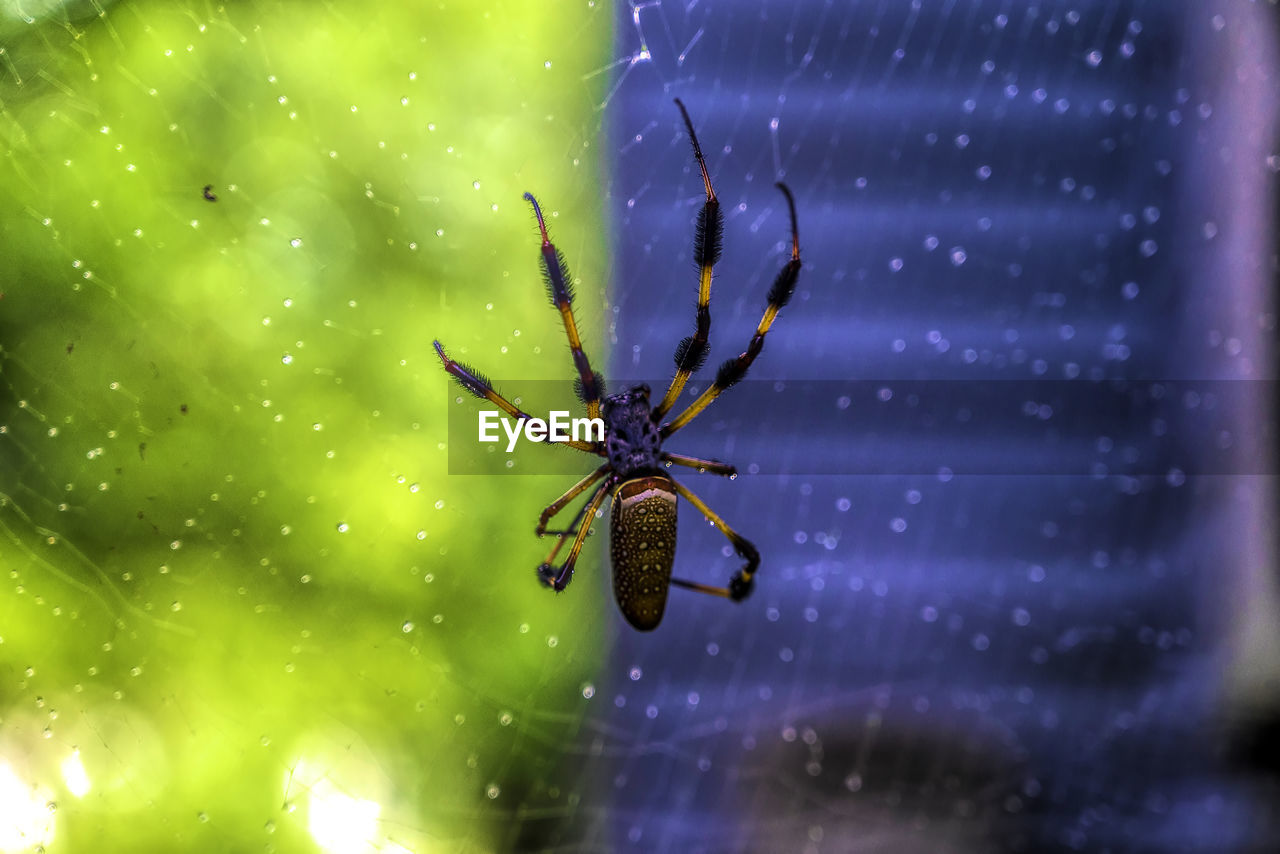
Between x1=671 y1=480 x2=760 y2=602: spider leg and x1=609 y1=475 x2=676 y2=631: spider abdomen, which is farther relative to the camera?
x1=671 y1=480 x2=760 y2=602: spider leg

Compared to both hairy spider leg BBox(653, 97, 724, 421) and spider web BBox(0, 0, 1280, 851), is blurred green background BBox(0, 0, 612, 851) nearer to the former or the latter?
spider web BBox(0, 0, 1280, 851)

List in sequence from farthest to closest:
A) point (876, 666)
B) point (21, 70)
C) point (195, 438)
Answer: point (876, 666), point (195, 438), point (21, 70)

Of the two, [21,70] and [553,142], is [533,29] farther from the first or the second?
[21,70]

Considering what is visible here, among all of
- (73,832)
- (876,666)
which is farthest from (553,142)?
(876,666)

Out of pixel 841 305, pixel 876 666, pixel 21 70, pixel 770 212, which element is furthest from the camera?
pixel 876 666

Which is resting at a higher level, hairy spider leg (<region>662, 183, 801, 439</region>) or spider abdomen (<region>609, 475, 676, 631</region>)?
hairy spider leg (<region>662, 183, 801, 439</region>)

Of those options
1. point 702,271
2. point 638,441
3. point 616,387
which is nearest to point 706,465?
point 638,441

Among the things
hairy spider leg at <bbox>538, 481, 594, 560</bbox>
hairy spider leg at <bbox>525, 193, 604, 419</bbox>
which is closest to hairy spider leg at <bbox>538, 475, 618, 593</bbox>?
hairy spider leg at <bbox>538, 481, 594, 560</bbox>

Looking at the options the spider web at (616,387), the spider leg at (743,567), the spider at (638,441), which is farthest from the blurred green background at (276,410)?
the spider leg at (743,567)

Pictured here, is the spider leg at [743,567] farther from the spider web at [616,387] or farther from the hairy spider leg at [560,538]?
the spider web at [616,387]
